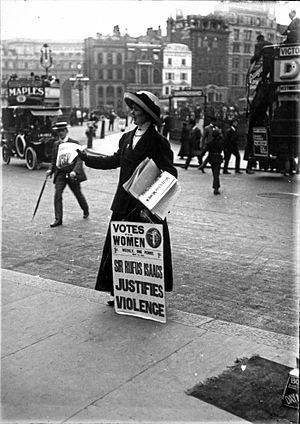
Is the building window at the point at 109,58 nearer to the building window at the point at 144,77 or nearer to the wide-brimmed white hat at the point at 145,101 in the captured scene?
the building window at the point at 144,77

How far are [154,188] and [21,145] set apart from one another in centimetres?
1586

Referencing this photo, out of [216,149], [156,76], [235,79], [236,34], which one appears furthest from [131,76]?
[216,149]

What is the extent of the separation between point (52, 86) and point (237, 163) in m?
9.88

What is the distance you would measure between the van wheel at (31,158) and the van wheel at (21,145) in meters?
0.39

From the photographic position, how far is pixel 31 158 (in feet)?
61.9

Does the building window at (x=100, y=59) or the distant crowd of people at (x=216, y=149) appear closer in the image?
the distant crowd of people at (x=216, y=149)

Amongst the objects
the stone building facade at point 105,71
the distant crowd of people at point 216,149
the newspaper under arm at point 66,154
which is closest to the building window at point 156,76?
the stone building facade at point 105,71

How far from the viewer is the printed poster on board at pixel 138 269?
4.56 metres

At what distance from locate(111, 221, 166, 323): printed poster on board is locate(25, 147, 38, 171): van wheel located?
14.5m

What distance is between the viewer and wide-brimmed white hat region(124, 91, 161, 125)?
4.66 m

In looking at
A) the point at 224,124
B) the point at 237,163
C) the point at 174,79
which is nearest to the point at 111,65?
the point at 174,79

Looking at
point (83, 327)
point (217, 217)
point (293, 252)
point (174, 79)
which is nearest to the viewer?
point (83, 327)

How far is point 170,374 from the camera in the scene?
3.76 metres

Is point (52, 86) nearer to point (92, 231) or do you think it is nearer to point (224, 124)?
point (224, 124)
